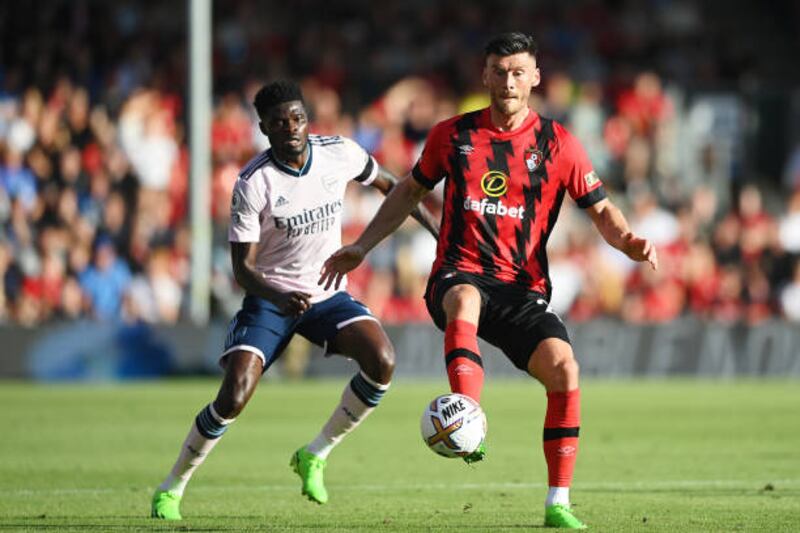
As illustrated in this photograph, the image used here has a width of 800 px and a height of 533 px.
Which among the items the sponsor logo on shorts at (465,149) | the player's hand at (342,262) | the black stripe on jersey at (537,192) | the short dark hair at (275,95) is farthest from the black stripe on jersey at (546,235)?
the short dark hair at (275,95)

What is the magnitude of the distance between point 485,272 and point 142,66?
53.6ft

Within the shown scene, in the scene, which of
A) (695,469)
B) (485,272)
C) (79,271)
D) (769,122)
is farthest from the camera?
(769,122)

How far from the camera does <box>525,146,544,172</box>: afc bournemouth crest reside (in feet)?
27.6

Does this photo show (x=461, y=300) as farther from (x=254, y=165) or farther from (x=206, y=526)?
(x=254, y=165)

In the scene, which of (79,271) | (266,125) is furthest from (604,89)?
(266,125)

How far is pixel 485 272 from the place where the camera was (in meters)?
8.39

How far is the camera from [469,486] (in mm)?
10695

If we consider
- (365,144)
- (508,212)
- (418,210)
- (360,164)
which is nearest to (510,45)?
(508,212)

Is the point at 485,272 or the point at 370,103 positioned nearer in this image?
the point at 485,272

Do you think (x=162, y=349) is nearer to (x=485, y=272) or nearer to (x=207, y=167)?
(x=207, y=167)

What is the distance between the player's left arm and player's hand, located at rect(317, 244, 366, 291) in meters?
0.54

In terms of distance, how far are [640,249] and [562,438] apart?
102 cm

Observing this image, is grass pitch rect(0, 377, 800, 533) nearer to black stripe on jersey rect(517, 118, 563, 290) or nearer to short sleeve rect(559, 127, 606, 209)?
black stripe on jersey rect(517, 118, 563, 290)

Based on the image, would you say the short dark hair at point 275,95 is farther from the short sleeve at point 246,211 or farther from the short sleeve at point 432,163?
the short sleeve at point 432,163
